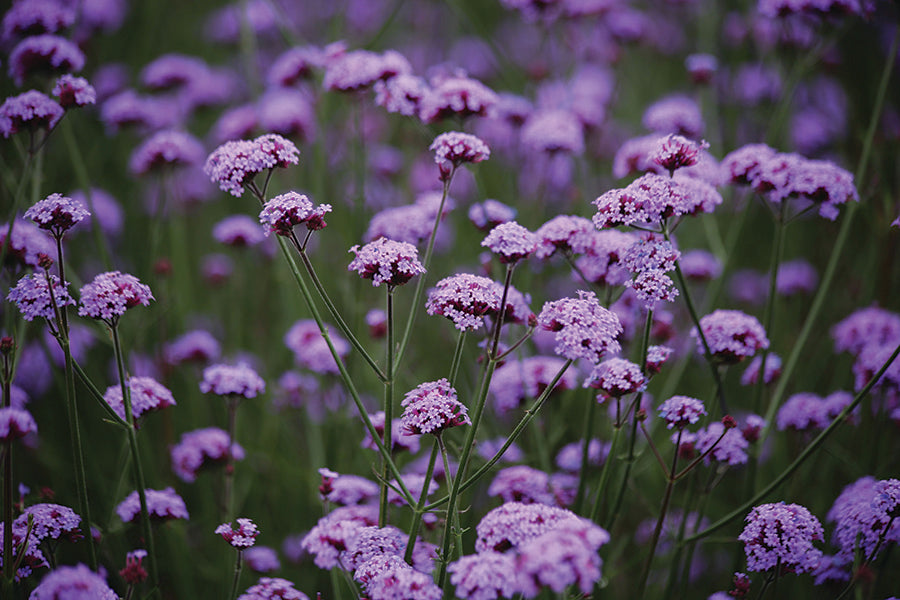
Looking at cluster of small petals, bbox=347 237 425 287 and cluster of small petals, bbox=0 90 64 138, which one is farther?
cluster of small petals, bbox=0 90 64 138

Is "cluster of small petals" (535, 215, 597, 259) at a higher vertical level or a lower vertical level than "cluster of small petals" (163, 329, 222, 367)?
lower

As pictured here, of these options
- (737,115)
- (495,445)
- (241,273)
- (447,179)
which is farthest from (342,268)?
(737,115)

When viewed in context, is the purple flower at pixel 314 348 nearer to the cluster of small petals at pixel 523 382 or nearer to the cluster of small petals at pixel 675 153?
the cluster of small petals at pixel 523 382

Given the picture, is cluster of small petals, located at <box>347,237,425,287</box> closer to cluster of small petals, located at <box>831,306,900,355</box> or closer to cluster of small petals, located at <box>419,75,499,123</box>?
cluster of small petals, located at <box>419,75,499,123</box>

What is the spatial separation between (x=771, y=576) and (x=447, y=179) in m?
1.52

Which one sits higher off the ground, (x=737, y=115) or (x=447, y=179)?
(x=737, y=115)

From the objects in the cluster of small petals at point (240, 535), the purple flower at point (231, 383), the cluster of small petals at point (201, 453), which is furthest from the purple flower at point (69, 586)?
the cluster of small petals at point (201, 453)

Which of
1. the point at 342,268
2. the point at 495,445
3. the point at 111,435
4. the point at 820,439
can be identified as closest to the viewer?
the point at 820,439

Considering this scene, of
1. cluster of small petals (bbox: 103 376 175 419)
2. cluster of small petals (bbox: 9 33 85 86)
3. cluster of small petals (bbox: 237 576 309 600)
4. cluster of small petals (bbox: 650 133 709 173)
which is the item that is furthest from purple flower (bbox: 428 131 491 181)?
cluster of small petals (bbox: 9 33 85 86)

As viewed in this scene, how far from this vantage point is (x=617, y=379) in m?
1.87

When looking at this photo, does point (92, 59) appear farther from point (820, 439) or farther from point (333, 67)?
point (820, 439)

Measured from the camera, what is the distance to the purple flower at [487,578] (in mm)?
1432

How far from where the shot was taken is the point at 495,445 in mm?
2641

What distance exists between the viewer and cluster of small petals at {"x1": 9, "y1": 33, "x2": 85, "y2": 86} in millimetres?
2492
